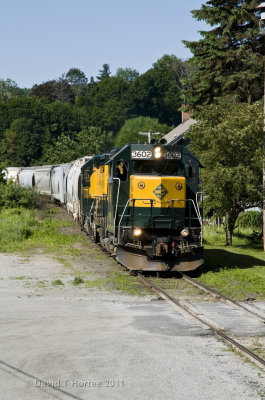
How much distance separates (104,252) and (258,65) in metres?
16.9

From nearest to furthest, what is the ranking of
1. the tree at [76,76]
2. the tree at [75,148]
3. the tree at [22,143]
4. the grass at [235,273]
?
the grass at [235,273] → the tree at [75,148] → the tree at [22,143] → the tree at [76,76]

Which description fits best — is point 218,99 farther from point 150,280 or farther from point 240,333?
point 240,333

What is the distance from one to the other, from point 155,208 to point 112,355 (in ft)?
27.8

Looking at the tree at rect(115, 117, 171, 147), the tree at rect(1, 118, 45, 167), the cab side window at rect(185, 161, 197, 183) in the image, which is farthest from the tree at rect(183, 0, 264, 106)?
the tree at rect(1, 118, 45, 167)

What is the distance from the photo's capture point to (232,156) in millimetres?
25938

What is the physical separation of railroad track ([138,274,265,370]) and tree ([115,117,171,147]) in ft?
259

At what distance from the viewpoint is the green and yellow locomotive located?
54.5 ft

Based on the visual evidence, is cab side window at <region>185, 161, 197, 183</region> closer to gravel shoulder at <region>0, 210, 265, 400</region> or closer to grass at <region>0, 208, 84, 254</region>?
gravel shoulder at <region>0, 210, 265, 400</region>

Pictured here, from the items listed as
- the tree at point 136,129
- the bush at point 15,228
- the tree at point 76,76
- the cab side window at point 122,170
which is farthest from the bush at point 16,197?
the tree at point 76,76

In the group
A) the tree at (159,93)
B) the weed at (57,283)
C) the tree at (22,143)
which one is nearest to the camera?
the weed at (57,283)

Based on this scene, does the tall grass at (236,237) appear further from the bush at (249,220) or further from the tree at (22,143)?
the tree at (22,143)

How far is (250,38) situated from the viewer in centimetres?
3403

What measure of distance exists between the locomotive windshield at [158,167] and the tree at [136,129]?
2989 inches

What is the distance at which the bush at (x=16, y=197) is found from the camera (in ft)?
113
